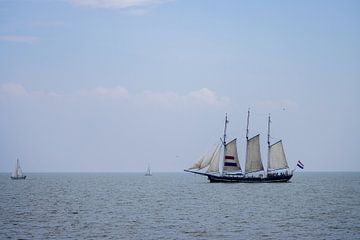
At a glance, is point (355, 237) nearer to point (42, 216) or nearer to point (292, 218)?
point (292, 218)

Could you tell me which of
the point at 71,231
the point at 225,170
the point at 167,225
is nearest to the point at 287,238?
the point at 167,225

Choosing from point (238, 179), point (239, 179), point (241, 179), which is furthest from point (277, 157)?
point (238, 179)

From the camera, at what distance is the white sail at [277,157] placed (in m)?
127

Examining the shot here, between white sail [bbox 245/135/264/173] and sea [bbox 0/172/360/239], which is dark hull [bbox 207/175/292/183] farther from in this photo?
sea [bbox 0/172/360/239]

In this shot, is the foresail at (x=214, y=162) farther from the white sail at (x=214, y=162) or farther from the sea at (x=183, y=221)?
the sea at (x=183, y=221)

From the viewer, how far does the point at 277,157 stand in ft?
419

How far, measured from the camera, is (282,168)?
424 ft

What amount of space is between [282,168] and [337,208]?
5988 centimetres

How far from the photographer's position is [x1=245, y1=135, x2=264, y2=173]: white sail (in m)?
125

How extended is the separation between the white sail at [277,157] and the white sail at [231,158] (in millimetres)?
8994

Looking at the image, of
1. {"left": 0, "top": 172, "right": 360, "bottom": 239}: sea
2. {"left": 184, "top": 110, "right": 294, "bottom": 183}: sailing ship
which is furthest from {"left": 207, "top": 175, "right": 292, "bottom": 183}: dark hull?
{"left": 0, "top": 172, "right": 360, "bottom": 239}: sea

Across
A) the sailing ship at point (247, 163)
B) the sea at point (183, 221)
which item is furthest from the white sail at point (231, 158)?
the sea at point (183, 221)

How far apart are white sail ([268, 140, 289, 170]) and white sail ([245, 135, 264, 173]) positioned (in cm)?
398

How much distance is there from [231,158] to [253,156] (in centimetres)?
549
